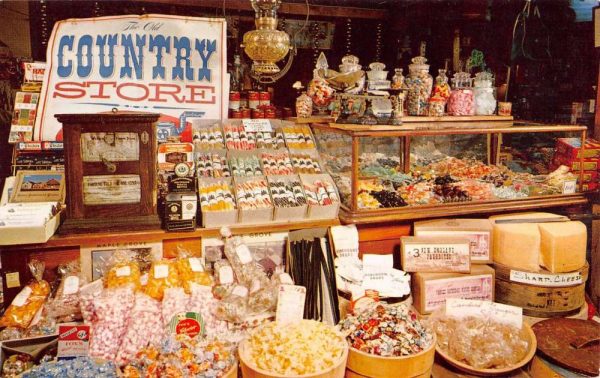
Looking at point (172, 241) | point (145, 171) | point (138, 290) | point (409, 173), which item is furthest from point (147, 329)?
point (409, 173)

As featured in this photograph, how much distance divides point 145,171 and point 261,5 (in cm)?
130

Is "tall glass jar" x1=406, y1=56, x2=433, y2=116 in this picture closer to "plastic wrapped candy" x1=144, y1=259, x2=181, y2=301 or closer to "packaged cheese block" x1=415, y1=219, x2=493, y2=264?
"packaged cheese block" x1=415, y1=219, x2=493, y2=264

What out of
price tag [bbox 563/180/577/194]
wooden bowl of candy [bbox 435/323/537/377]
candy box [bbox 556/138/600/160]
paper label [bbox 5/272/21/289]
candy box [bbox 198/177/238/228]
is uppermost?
candy box [bbox 556/138/600/160]

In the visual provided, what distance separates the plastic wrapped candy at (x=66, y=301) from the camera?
2.54 meters

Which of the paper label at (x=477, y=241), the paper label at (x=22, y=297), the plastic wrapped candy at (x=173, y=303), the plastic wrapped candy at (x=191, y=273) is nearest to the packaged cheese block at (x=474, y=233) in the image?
the paper label at (x=477, y=241)

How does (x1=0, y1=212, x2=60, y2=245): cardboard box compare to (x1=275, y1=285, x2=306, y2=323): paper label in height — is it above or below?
above

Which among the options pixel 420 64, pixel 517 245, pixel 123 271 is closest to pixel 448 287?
pixel 517 245

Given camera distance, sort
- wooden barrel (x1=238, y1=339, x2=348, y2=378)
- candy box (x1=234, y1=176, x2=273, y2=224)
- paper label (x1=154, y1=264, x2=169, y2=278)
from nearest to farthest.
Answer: wooden barrel (x1=238, y1=339, x2=348, y2=378) < paper label (x1=154, y1=264, x2=169, y2=278) < candy box (x1=234, y1=176, x2=273, y2=224)

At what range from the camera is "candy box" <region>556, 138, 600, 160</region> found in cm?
362

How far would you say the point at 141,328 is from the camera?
8.04 feet

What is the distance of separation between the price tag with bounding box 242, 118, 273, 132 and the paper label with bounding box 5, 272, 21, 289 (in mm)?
1729

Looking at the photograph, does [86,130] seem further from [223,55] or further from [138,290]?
[223,55]

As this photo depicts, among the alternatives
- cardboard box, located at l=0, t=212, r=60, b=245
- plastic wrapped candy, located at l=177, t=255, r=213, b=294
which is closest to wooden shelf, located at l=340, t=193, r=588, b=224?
plastic wrapped candy, located at l=177, t=255, r=213, b=294

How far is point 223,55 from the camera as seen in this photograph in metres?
3.88
